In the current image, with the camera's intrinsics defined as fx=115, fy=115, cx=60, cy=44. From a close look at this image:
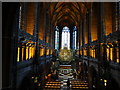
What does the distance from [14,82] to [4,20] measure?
14.6 feet

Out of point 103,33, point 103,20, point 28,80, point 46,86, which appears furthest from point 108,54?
point 46,86

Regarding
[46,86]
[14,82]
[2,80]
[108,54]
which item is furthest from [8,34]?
[46,86]

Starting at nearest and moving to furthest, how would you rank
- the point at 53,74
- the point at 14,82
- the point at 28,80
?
1. the point at 14,82
2. the point at 28,80
3. the point at 53,74

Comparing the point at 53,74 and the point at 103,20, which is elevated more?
the point at 103,20

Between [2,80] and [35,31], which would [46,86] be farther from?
[2,80]

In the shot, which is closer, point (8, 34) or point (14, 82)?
point (8, 34)

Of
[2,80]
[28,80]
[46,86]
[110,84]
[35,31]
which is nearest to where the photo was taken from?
[2,80]

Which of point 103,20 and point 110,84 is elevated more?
point 103,20

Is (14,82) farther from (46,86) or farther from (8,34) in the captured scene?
(46,86)

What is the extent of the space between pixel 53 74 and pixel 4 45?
75.5 ft

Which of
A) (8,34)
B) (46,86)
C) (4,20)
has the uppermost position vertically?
(4,20)

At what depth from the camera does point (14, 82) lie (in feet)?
27.8

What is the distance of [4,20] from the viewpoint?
297 inches

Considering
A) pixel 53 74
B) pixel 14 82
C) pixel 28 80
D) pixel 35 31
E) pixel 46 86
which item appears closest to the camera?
pixel 14 82
